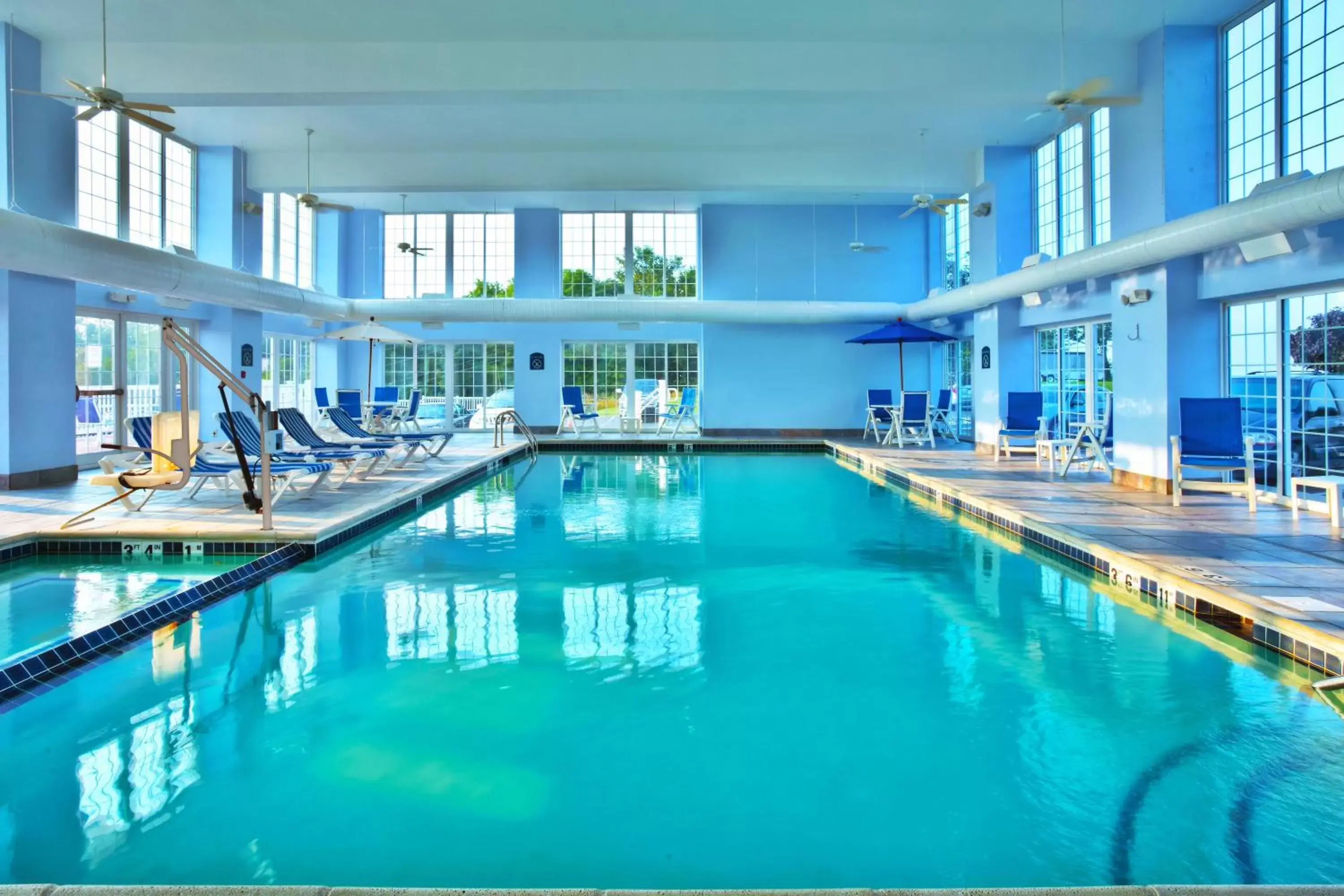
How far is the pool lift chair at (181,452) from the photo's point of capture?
20.3 feet

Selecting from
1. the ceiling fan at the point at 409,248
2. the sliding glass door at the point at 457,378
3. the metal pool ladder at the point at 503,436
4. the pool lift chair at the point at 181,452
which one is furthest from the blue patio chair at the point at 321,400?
the pool lift chair at the point at 181,452

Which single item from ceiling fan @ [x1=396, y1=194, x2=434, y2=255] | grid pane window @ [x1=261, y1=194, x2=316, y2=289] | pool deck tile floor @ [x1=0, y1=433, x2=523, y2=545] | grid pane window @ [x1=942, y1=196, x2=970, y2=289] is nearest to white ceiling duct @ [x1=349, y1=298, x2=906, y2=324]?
ceiling fan @ [x1=396, y1=194, x2=434, y2=255]

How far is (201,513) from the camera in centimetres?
705

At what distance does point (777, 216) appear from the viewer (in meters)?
16.9

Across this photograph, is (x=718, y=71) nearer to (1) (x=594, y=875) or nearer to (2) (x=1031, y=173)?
(2) (x=1031, y=173)

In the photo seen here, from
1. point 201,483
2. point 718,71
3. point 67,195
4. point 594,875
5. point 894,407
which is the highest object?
point 718,71

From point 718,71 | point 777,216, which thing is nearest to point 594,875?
point 718,71

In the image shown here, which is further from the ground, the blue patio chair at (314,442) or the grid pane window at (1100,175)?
the grid pane window at (1100,175)

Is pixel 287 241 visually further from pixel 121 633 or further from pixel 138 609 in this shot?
pixel 121 633

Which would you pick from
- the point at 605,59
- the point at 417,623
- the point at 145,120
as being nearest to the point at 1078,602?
the point at 417,623

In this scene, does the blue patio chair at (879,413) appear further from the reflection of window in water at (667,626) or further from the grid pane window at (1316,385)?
the reflection of window in water at (667,626)

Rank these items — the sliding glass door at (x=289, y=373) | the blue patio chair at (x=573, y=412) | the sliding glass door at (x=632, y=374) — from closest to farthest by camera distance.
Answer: the sliding glass door at (x=289, y=373), the blue patio chair at (x=573, y=412), the sliding glass door at (x=632, y=374)

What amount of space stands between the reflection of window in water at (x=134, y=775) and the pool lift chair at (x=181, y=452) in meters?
3.05

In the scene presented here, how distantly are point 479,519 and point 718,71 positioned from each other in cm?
454
